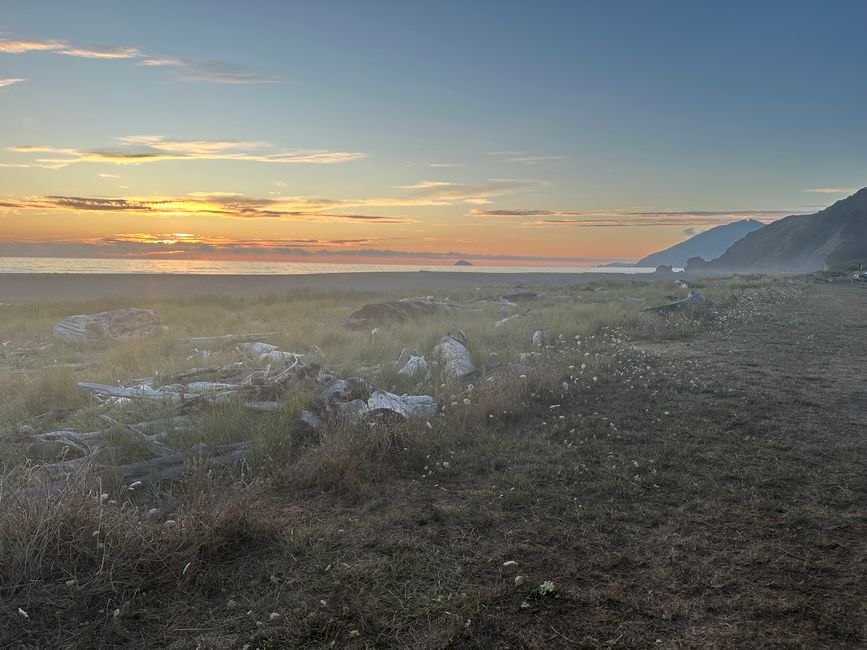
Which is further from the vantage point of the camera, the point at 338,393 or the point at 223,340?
the point at 223,340

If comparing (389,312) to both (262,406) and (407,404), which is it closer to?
(262,406)

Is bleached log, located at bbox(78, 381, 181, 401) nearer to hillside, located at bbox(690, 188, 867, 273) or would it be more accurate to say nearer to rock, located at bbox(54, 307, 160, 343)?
rock, located at bbox(54, 307, 160, 343)

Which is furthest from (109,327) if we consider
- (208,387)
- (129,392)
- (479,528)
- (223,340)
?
(479,528)

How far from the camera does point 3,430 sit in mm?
6531

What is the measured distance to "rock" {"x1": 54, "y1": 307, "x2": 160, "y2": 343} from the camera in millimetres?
14711

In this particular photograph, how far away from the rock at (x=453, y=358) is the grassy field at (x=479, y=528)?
1.60m

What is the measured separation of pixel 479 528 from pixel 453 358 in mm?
6205

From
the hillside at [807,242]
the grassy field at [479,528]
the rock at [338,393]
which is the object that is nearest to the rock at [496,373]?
the grassy field at [479,528]

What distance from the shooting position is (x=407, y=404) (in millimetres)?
6852

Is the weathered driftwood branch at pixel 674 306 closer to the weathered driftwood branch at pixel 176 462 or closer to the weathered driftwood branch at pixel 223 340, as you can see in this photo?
the weathered driftwood branch at pixel 223 340

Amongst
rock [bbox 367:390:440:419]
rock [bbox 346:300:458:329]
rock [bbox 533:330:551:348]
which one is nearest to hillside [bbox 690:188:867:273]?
rock [bbox 346:300:458:329]

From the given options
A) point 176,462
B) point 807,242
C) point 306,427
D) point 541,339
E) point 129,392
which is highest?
point 807,242

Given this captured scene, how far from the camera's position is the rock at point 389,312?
16.8 metres

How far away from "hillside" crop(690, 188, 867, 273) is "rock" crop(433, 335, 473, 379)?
5454 inches
